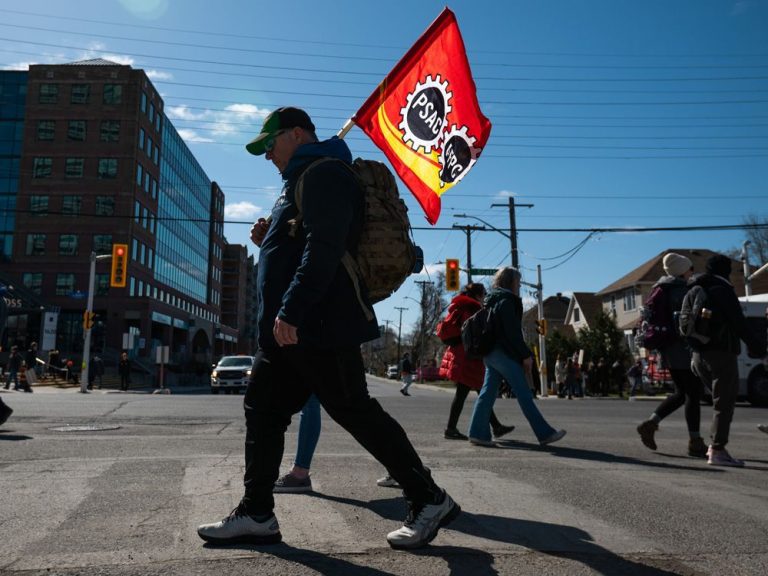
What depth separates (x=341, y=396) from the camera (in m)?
2.68

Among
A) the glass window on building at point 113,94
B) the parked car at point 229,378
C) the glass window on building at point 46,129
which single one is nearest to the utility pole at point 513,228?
the parked car at point 229,378

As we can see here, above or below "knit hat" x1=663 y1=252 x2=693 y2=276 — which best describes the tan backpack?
below

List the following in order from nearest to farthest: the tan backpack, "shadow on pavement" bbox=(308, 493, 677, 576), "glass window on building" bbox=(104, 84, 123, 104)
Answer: "shadow on pavement" bbox=(308, 493, 677, 576), the tan backpack, "glass window on building" bbox=(104, 84, 123, 104)

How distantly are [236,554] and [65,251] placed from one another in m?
58.2

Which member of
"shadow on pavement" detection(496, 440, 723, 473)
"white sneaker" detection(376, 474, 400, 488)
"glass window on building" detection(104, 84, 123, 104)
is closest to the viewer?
"white sneaker" detection(376, 474, 400, 488)

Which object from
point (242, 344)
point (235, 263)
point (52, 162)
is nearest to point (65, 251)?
point (52, 162)

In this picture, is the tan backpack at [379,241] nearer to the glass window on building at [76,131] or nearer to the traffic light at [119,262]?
the traffic light at [119,262]

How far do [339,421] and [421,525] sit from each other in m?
0.55

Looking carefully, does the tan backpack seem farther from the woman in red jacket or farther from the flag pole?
the woman in red jacket

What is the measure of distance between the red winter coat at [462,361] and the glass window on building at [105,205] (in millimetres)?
53588

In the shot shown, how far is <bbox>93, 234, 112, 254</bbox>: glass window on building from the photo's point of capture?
5384 cm

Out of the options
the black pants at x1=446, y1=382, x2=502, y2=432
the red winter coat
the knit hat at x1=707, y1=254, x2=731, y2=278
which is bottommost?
the black pants at x1=446, y1=382, x2=502, y2=432

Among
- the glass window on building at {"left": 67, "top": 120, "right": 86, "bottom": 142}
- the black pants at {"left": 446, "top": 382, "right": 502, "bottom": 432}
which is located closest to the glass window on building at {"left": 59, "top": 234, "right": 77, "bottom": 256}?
the glass window on building at {"left": 67, "top": 120, "right": 86, "bottom": 142}

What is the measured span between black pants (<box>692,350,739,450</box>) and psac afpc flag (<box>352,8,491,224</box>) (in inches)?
106
